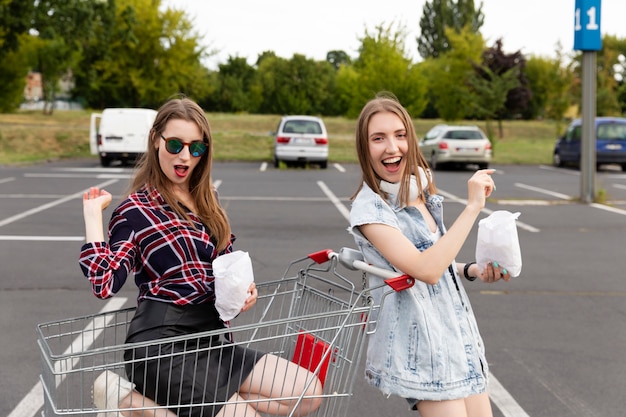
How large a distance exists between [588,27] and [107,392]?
13.6 metres

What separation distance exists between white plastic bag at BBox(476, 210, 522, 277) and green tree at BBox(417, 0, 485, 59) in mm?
90154

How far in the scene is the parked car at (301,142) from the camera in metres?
A: 24.3

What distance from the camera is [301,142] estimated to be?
959 inches

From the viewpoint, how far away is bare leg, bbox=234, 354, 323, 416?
2600mm

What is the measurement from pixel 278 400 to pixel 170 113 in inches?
42.6

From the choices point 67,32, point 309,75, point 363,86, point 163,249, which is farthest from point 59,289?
point 309,75

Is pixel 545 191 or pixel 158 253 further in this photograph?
pixel 545 191

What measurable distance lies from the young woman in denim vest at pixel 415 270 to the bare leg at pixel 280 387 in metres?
0.22

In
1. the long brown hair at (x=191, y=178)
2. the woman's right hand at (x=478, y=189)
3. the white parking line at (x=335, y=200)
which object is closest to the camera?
the woman's right hand at (x=478, y=189)

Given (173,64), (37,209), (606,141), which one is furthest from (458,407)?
(173,64)

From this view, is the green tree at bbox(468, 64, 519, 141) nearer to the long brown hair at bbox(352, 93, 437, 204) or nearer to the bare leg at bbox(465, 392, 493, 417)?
the long brown hair at bbox(352, 93, 437, 204)

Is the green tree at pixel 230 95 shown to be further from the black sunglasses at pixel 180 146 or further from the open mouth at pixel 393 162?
the open mouth at pixel 393 162

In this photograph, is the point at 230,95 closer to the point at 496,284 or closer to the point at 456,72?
the point at 456,72

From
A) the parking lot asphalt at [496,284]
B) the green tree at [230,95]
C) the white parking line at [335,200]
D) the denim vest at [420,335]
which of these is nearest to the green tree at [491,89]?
the parking lot asphalt at [496,284]
